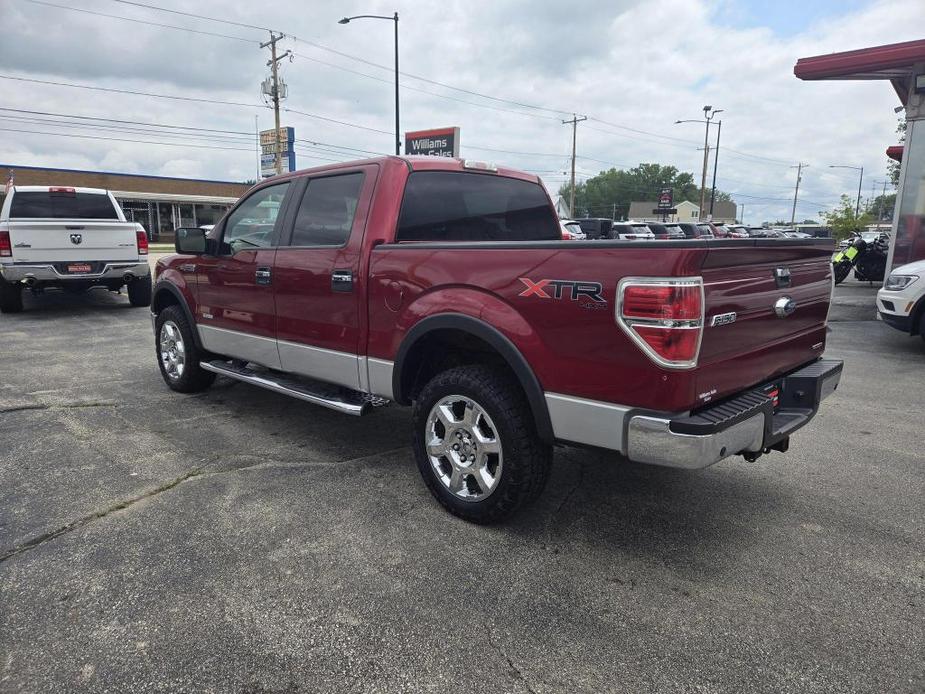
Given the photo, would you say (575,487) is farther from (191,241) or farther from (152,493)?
(191,241)

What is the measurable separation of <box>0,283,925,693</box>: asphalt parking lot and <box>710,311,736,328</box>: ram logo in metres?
1.17

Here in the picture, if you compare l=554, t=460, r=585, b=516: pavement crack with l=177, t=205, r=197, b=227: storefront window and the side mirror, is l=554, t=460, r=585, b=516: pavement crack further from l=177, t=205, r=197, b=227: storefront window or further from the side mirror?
l=177, t=205, r=197, b=227: storefront window

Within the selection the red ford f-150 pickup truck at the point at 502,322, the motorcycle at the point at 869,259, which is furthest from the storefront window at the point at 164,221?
the red ford f-150 pickup truck at the point at 502,322

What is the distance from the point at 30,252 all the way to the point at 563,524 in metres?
9.74

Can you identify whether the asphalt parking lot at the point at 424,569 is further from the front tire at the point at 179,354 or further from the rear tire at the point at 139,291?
the rear tire at the point at 139,291

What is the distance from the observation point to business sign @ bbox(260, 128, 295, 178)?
3972 centimetres

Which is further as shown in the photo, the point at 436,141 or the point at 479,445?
the point at 436,141

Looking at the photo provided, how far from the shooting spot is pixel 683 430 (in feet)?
8.25

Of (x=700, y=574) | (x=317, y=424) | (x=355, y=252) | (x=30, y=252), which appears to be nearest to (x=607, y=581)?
(x=700, y=574)

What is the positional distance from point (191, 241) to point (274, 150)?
44286 mm

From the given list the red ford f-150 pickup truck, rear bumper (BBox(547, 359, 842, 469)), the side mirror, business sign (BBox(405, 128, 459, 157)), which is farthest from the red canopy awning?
business sign (BBox(405, 128, 459, 157))

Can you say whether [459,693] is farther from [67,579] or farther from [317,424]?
[317,424]

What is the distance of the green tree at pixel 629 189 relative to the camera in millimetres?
118500

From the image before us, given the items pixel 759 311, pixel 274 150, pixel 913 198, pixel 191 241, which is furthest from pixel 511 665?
pixel 274 150
